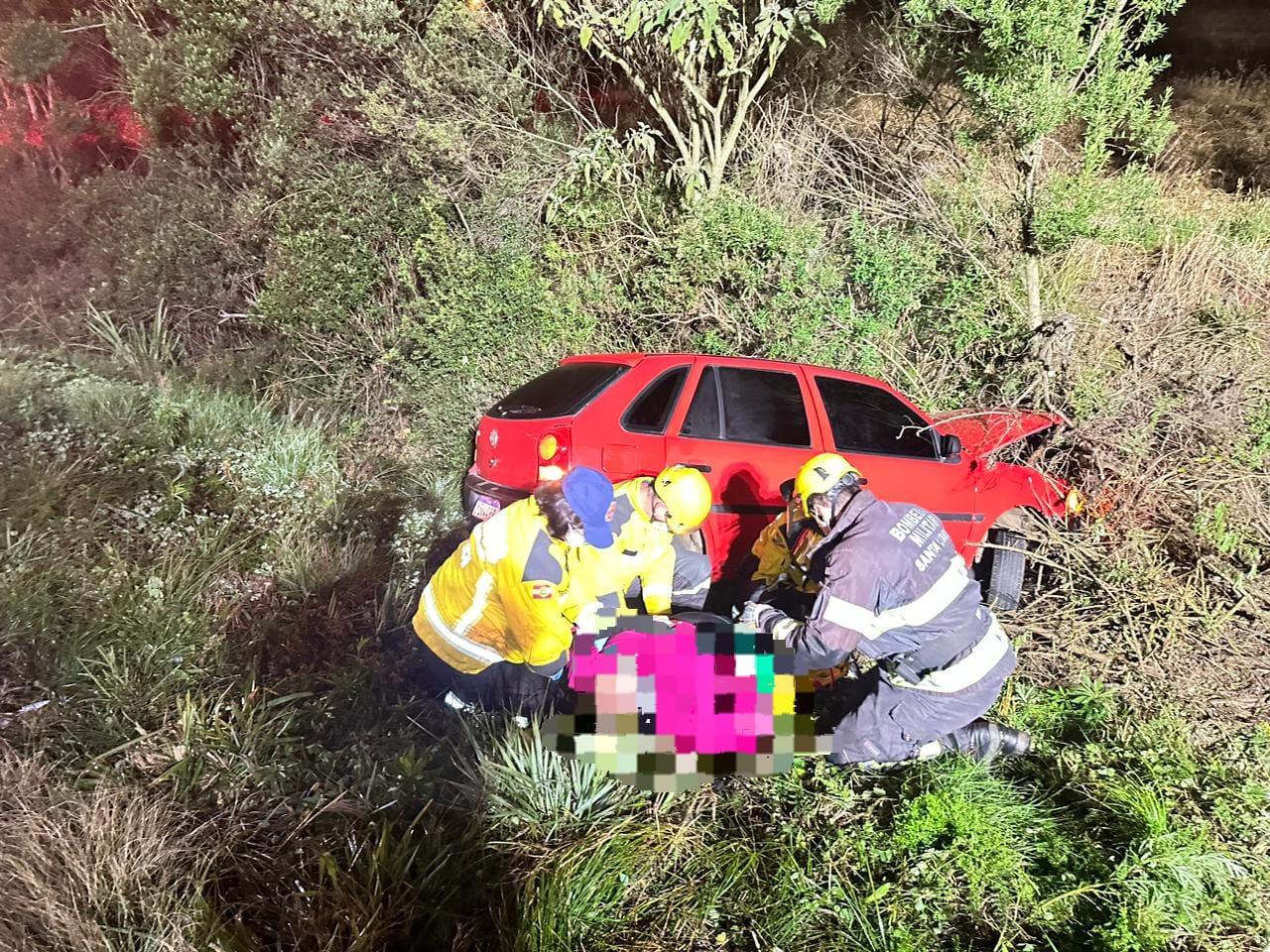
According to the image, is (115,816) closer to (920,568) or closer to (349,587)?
(349,587)

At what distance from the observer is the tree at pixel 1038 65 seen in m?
5.28

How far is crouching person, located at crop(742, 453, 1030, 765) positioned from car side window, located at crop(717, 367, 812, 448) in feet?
3.92

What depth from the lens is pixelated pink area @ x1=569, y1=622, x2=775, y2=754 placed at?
9.48ft

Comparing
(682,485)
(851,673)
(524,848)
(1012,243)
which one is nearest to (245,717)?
(524,848)

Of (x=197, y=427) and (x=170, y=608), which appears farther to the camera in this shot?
(x=197, y=427)

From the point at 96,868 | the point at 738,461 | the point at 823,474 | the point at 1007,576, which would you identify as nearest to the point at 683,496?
the point at 823,474

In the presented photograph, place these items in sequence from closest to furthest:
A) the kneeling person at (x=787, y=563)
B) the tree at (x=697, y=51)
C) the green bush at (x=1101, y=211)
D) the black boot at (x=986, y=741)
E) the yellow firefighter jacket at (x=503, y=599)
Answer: the yellow firefighter jacket at (x=503, y=599) → the black boot at (x=986, y=741) → the kneeling person at (x=787, y=563) → the tree at (x=697, y=51) → the green bush at (x=1101, y=211)

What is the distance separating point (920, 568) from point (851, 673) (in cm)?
104

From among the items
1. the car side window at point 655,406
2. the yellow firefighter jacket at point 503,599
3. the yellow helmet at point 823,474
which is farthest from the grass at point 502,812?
the car side window at point 655,406

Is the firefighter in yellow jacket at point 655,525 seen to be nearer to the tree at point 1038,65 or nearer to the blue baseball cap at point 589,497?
the blue baseball cap at point 589,497

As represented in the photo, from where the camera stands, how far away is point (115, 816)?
8.05 ft

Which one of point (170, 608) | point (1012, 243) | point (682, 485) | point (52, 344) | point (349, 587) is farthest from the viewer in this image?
point (52, 344)

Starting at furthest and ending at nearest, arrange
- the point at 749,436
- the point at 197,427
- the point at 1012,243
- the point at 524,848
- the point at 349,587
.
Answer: the point at 1012,243
the point at 197,427
the point at 349,587
the point at 749,436
the point at 524,848

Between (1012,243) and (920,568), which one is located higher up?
(1012,243)
